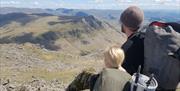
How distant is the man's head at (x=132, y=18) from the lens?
31.0 ft

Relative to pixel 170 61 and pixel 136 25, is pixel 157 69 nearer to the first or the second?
pixel 170 61

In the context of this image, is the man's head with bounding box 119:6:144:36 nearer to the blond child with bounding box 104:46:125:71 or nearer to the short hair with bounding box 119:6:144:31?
the short hair with bounding box 119:6:144:31

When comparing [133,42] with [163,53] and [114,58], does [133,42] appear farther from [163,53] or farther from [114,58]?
[114,58]

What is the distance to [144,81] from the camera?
7.88 m

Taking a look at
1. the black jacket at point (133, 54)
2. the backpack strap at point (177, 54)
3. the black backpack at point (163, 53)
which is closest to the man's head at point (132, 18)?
the black jacket at point (133, 54)

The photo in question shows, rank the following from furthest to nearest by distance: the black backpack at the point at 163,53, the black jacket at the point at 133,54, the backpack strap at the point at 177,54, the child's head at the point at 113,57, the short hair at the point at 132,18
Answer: the short hair at the point at 132,18
the black jacket at the point at 133,54
the black backpack at the point at 163,53
the backpack strap at the point at 177,54
the child's head at the point at 113,57

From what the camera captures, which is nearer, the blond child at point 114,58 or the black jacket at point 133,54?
the blond child at point 114,58

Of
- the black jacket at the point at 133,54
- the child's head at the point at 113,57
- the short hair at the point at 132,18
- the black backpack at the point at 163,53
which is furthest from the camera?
the short hair at the point at 132,18

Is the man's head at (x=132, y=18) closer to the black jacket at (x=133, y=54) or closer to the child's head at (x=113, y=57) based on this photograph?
the black jacket at (x=133, y=54)

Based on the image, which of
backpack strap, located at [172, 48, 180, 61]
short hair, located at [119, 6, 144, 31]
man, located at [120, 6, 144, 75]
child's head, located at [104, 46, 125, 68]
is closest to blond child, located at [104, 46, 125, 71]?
child's head, located at [104, 46, 125, 68]

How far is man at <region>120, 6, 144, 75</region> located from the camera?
9.36 meters

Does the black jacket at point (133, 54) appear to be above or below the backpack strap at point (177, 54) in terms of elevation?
below

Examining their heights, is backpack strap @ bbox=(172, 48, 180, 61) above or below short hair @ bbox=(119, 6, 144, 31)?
below

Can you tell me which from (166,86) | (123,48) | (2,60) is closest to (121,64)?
(123,48)
